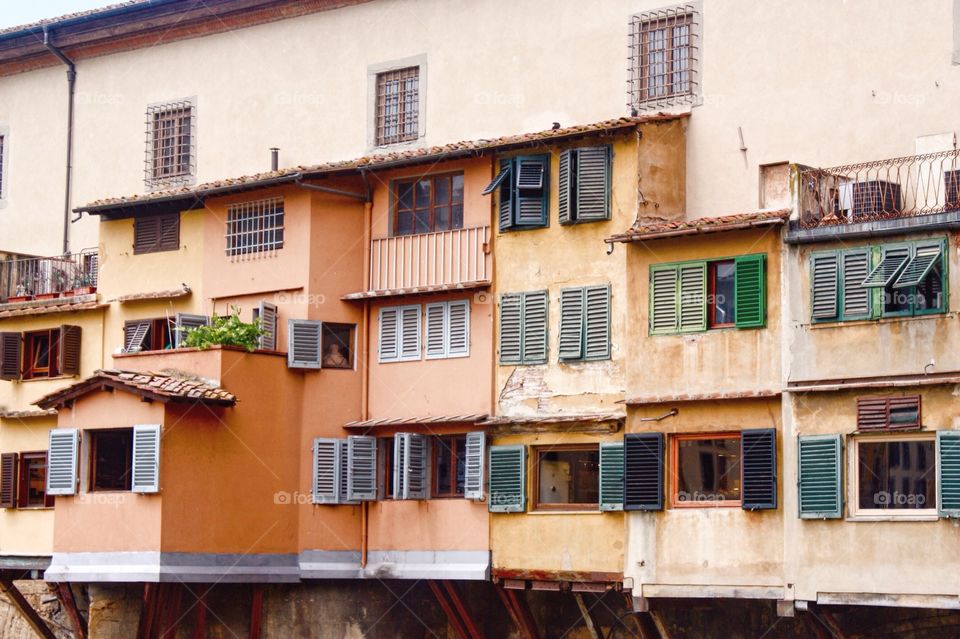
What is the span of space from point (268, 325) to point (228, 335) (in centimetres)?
84

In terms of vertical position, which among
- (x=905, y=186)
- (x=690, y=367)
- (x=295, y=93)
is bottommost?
(x=690, y=367)

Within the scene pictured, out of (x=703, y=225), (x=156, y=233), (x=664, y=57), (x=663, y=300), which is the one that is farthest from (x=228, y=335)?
(x=703, y=225)

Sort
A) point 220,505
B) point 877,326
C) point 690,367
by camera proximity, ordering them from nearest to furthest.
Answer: point 877,326 → point 690,367 → point 220,505

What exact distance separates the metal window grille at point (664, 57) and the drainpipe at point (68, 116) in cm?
1430

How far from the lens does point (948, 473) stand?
28844mm

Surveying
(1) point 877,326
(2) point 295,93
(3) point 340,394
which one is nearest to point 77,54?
(2) point 295,93

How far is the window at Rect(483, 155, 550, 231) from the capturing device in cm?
3447

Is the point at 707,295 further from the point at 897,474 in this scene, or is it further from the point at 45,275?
the point at 45,275

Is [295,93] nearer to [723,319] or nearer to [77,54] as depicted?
[77,54]

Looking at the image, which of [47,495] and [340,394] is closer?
[340,394]

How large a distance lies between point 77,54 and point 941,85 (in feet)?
66.5

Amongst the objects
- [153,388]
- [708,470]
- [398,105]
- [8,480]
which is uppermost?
[398,105]

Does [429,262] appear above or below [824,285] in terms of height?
above

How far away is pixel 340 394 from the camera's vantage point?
36469mm
